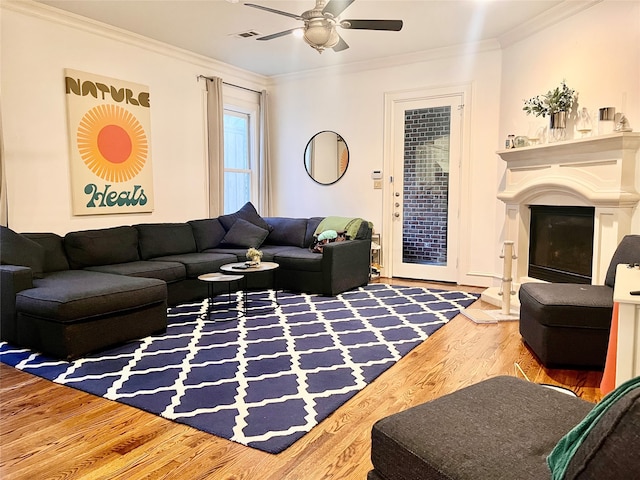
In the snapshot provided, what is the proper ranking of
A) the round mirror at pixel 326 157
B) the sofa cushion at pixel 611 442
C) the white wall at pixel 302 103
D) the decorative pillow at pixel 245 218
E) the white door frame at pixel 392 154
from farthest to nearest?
the round mirror at pixel 326 157 → the decorative pillow at pixel 245 218 → the white door frame at pixel 392 154 → the white wall at pixel 302 103 → the sofa cushion at pixel 611 442

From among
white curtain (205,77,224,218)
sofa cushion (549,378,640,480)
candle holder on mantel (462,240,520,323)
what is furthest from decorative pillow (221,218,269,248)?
sofa cushion (549,378,640,480)

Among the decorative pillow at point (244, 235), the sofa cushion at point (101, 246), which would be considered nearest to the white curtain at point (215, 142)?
the decorative pillow at point (244, 235)

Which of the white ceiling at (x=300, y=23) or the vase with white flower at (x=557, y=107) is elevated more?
the white ceiling at (x=300, y=23)

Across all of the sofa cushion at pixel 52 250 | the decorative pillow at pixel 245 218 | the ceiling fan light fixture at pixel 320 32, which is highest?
the ceiling fan light fixture at pixel 320 32

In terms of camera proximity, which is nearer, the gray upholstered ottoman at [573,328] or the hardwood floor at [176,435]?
the hardwood floor at [176,435]

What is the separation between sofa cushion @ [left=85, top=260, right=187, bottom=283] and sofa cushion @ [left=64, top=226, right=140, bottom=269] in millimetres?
84

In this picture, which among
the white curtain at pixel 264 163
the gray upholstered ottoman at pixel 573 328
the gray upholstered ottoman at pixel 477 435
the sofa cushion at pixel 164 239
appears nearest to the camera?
the gray upholstered ottoman at pixel 477 435

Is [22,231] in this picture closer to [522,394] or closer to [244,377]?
[244,377]

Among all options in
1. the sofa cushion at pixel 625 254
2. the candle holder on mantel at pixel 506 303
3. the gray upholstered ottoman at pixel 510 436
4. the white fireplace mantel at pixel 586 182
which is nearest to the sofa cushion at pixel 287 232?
the candle holder on mantel at pixel 506 303

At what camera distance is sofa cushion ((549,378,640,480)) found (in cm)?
73

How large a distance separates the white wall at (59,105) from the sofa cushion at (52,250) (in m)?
0.21

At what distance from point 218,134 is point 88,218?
1992 millimetres

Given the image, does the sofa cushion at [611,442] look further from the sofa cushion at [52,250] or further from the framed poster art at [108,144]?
the framed poster art at [108,144]

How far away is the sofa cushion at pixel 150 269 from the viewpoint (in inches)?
160
